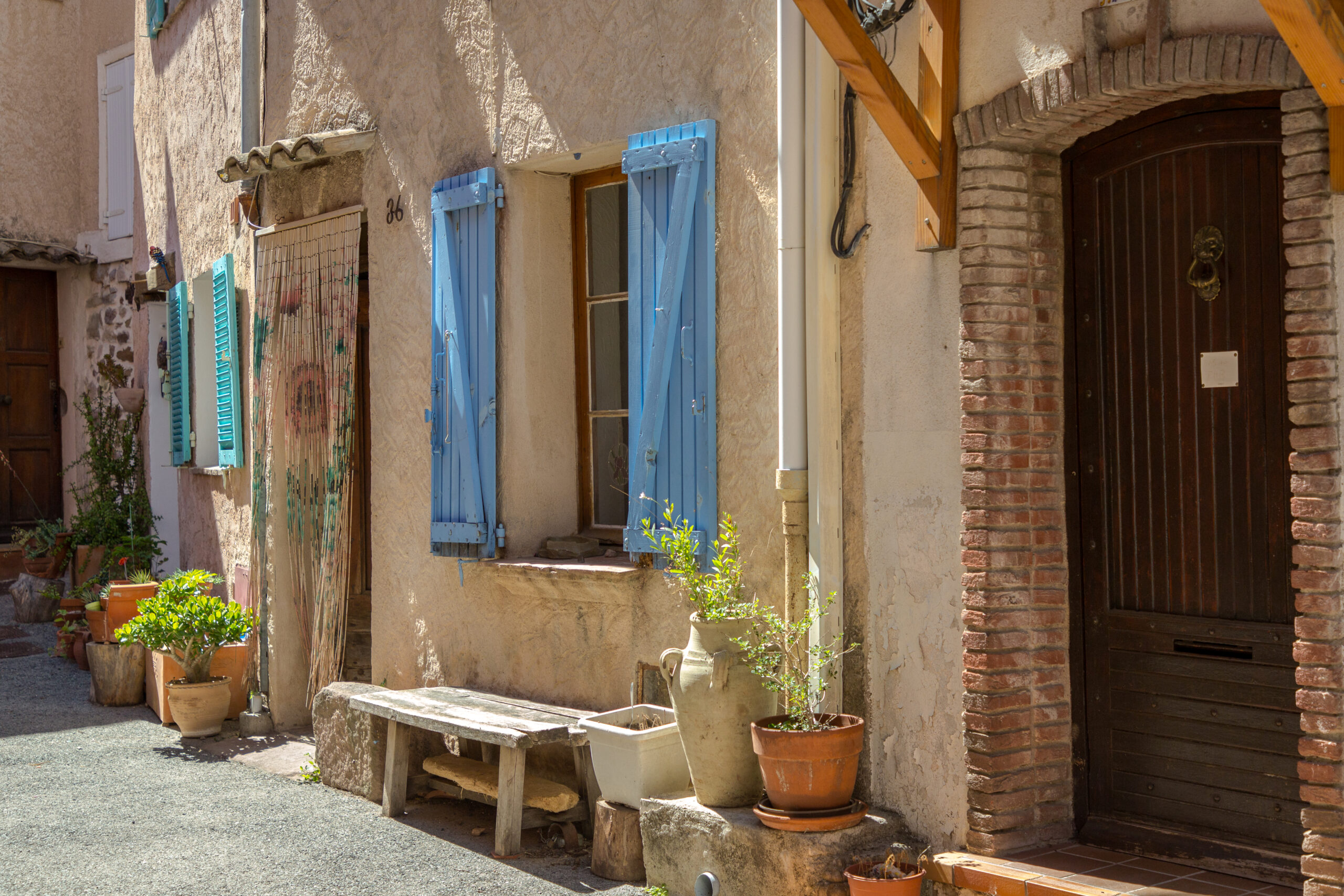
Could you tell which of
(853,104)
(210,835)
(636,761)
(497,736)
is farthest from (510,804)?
(853,104)

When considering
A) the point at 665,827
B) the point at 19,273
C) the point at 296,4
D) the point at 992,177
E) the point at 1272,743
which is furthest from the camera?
the point at 19,273

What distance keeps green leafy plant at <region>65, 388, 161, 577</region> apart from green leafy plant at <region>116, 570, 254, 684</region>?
238cm

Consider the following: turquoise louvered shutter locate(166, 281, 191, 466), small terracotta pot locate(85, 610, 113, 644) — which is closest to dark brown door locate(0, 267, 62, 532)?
turquoise louvered shutter locate(166, 281, 191, 466)

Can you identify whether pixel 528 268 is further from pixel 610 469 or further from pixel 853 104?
pixel 853 104

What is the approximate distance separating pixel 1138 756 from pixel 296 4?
5.48 meters

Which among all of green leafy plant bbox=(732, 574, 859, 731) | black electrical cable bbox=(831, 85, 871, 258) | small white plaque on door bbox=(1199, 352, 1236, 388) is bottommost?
green leafy plant bbox=(732, 574, 859, 731)

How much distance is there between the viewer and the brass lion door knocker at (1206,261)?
350 cm

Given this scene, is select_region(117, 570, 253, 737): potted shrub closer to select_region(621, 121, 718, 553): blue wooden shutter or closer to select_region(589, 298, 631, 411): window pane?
select_region(589, 298, 631, 411): window pane

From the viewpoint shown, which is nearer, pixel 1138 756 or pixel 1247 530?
pixel 1247 530

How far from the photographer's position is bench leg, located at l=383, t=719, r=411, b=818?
531cm

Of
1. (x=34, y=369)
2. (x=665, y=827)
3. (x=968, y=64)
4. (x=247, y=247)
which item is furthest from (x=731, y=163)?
(x=34, y=369)

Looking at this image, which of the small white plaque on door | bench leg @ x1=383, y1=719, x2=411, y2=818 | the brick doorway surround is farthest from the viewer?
bench leg @ x1=383, y1=719, x2=411, y2=818

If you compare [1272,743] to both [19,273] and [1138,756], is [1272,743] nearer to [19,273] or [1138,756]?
[1138,756]

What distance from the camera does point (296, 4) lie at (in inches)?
271
